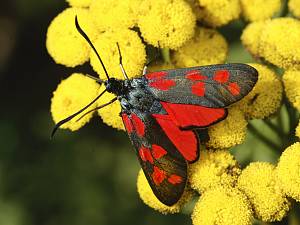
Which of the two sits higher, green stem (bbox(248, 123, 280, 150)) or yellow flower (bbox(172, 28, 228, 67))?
yellow flower (bbox(172, 28, 228, 67))

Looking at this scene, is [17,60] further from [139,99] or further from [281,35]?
[281,35]

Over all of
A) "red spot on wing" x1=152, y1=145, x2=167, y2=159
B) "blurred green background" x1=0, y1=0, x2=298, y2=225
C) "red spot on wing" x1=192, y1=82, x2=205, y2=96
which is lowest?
"blurred green background" x1=0, y1=0, x2=298, y2=225

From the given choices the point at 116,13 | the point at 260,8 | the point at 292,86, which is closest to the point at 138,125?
the point at 116,13

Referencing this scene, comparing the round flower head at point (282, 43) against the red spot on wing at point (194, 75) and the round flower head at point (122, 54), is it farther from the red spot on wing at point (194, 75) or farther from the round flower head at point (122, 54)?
the round flower head at point (122, 54)

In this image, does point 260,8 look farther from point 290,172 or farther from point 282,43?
point 290,172

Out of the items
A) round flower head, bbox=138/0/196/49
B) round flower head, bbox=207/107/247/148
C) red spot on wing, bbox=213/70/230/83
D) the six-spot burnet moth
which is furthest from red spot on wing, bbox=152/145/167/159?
round flower head, bbox=138/0/196/49

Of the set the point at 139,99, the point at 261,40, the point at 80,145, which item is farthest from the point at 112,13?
the point at 80,145

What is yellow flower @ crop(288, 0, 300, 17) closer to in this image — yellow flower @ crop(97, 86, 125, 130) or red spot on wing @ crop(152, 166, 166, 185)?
yellow flower @ crop(97, 86, 125, 130)
